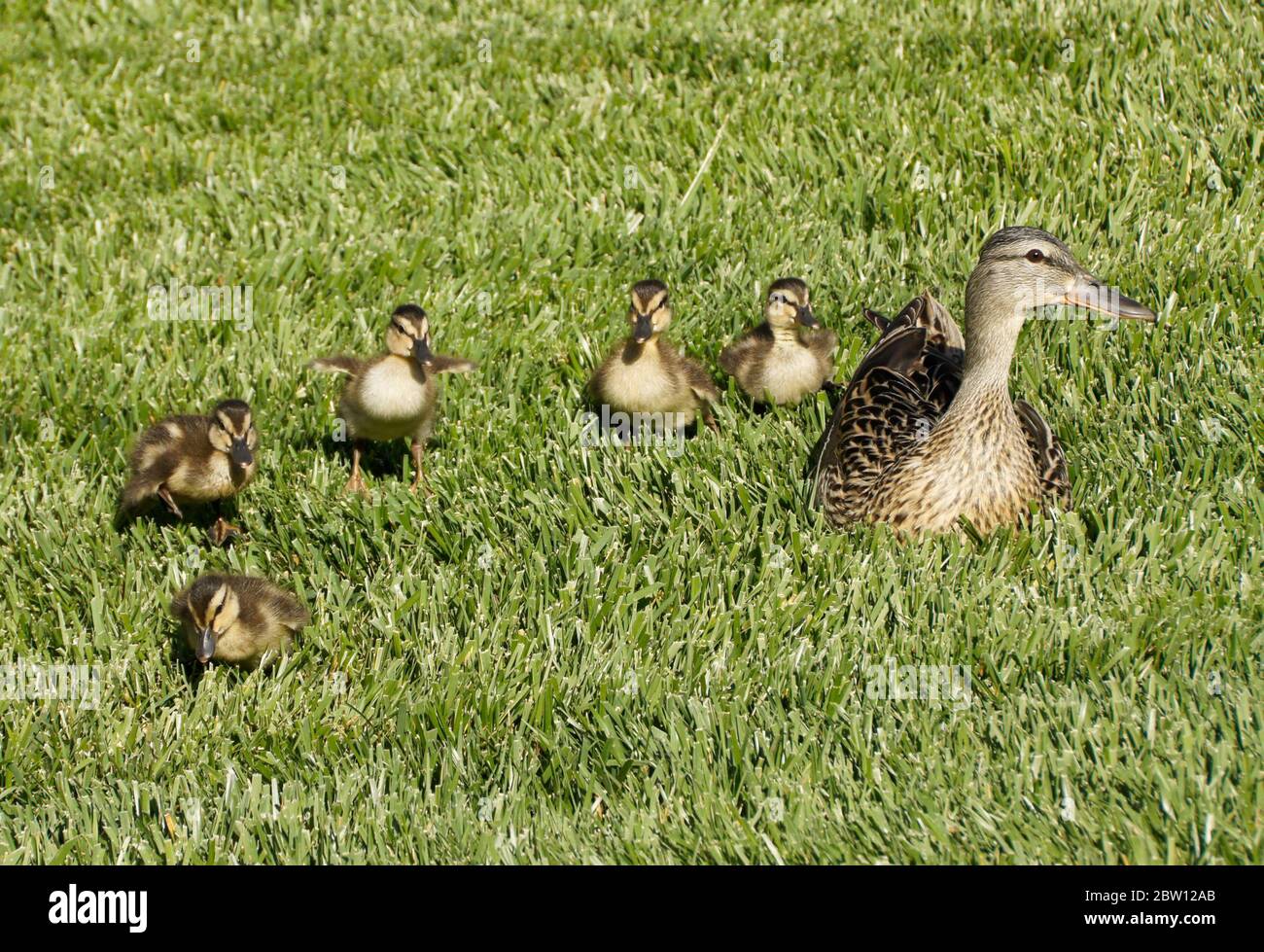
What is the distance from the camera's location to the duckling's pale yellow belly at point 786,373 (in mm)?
6367

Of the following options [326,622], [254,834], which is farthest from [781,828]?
[326,622]

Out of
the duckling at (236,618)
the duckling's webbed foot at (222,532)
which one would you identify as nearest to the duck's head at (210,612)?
the duckling at (236,618)

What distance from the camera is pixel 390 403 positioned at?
238 inches

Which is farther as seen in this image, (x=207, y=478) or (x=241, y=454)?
(x=207, y=478)

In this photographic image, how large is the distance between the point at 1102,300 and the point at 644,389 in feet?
6.22

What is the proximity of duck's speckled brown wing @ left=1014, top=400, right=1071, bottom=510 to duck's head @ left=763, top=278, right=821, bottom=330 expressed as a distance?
1.03 meters

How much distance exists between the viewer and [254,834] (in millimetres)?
4332

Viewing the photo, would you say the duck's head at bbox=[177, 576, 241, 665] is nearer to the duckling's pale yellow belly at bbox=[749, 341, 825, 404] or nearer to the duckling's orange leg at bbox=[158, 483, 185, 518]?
the duckling's orange leg at bbox=[158, 483, 185, 518]

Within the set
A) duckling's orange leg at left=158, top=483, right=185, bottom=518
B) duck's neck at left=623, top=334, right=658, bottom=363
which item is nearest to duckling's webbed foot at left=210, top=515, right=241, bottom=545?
duckling's orange leg at left=158, top=483, right=185, bottom=518

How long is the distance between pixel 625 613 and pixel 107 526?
2341 mm

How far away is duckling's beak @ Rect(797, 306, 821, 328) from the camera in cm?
636

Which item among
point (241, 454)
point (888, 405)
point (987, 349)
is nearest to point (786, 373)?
point (888, 405)

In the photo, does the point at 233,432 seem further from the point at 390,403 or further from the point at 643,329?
the point at 643,329

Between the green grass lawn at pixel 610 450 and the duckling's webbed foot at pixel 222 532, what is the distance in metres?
0.10
